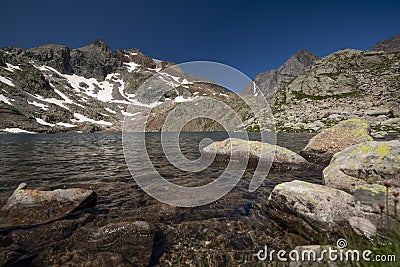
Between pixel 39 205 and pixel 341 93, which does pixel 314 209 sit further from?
pixel 341 93

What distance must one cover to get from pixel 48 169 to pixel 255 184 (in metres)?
14.7

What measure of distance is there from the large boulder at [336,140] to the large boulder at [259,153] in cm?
226

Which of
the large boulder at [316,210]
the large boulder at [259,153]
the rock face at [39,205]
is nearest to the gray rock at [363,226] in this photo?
the large boulder at [316,210]

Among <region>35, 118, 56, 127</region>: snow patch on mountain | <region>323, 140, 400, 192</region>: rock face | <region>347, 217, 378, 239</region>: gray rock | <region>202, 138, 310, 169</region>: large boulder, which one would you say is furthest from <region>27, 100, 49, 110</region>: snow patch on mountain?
<region>347, 217, 378, 239</region>: gray rock

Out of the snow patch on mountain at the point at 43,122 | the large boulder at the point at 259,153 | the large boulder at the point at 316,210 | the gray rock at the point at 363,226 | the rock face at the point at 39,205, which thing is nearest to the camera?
the gray rock at the point at 363,226

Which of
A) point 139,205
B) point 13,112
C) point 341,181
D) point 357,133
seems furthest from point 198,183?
point 13,112

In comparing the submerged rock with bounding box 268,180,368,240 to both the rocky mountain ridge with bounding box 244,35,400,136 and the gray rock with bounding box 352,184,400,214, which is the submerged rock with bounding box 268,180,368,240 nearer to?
the gray rock with bounding box 352,184,400,214

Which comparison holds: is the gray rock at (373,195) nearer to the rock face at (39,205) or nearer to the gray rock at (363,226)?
the gray rock at (363,226)

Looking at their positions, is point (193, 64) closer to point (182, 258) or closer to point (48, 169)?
point (182, 258)

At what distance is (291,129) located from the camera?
243 ft

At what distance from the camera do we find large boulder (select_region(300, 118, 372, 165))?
1501 centimetres

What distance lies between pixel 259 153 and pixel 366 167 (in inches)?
294

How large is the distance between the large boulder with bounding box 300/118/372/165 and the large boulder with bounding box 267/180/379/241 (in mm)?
9991

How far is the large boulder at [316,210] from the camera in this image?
5797 mm
